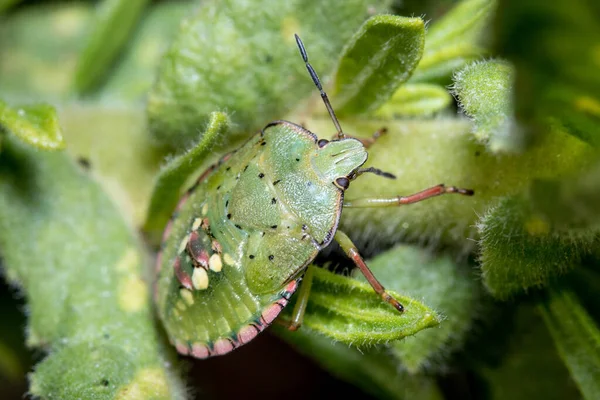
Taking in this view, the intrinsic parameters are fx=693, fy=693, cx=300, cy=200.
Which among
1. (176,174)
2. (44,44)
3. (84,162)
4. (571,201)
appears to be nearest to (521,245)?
(571,201)

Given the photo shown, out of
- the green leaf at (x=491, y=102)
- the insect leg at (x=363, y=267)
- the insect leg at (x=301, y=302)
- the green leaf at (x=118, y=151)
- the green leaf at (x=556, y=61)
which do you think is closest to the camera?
the green leaf at (x=556, y=61)

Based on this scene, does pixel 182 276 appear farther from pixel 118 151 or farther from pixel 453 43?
pixel 453 43

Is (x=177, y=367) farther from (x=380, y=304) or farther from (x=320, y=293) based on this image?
(x=380, y=304)

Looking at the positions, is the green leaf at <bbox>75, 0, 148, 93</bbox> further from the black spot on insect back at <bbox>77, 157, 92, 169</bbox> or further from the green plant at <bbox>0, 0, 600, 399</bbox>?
the black spot on insect back at <bbox>77, 157, 92, 169</bbox>

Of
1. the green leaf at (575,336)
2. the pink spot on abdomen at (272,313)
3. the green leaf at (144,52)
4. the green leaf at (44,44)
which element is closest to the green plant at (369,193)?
the green leaf at (575,336)

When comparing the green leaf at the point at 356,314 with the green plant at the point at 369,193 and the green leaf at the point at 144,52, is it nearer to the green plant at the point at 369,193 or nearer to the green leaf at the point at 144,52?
the green plant at the point at 369,193

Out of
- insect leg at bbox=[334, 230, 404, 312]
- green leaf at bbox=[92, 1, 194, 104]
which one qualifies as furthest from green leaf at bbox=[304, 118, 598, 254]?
green leaf at bbox=[92, 1, 194, 104]

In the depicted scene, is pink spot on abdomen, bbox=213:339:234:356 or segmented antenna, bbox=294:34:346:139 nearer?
pink spot on abdomen, bbox=213:339:234:356
